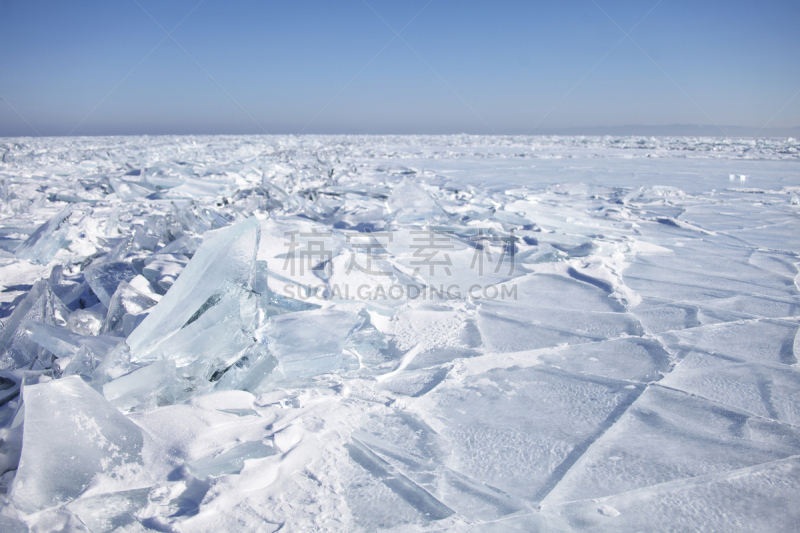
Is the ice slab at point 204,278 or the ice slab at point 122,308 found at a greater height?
the ice slab at point 204,278

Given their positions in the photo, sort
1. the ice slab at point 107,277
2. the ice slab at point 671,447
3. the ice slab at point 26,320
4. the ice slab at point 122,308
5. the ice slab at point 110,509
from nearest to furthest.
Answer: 1. the ice slab at point 110,509
2. the ice slab at point 671,447
3. the ice slab at point 26,320
4. the ice slab at point 122,308
5. the ice slab at point 107,277

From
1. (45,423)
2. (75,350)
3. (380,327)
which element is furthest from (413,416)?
(75,350)

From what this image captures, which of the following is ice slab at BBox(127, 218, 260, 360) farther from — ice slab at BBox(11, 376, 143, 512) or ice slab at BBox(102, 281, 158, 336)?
ice slab at BBox(11, 376, 143, 512)

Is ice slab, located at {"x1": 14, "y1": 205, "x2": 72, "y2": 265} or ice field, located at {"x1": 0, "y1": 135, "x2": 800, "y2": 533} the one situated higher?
ice slab, located at {"x1": 14, "y1": 205, "x2": 72, "y2": 265}

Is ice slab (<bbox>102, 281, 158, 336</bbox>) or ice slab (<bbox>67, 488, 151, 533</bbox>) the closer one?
ice slab (<bbox>67, 488, 151, 533</bbox>)

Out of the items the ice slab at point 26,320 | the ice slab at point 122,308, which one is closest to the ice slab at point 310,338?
the ice slab at point 122,308

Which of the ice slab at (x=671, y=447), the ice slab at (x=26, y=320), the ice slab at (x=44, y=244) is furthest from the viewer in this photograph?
the ice slab at (x=44, y=244)

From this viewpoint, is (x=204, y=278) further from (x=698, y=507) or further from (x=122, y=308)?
(x=698, y=507)

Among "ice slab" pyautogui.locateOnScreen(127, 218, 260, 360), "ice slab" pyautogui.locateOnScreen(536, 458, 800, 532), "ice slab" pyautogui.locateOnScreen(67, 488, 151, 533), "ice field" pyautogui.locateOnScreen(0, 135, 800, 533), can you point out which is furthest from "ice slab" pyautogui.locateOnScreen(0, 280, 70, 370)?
"ice slab" pyautogui.locateOnScreen(536, 458, 800, 532)

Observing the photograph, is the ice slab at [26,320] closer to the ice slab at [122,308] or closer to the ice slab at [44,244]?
the ice slab at [122,308]
